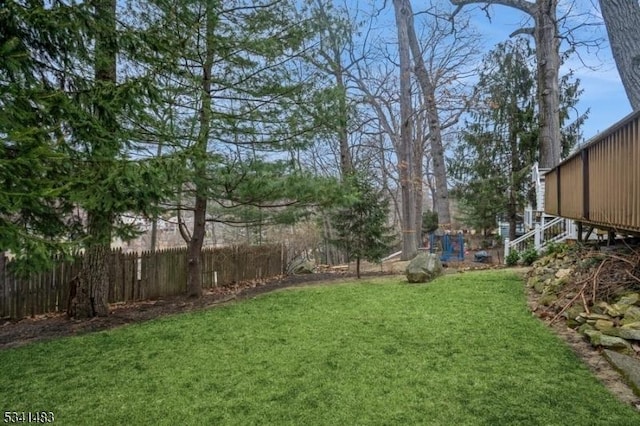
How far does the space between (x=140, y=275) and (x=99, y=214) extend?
11.8ft

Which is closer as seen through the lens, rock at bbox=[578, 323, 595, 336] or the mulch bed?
rock at bbox=[578, 323, 595, 336]

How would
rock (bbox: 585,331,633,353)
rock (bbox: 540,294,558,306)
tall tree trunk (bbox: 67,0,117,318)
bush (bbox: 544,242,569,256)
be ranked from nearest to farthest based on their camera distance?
1. rock (bbox: 585,331,633,353)
2. tall tree trunk (bbox: 67,0,117,318)
3. rock (bbox: 540,294,558,306)
4. bush (bbox: 544,242,569,256)

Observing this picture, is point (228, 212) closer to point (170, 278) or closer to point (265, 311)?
point (170, 278)

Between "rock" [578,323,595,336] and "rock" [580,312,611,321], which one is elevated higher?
"rock" [580,312,611,321]

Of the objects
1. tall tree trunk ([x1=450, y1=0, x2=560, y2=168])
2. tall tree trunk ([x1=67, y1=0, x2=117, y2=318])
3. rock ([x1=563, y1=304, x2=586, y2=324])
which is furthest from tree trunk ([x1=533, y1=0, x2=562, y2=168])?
tall tree trunk ([x1=67, y1=0, x2=117, y2=318])

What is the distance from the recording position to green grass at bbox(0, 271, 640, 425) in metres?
2.37

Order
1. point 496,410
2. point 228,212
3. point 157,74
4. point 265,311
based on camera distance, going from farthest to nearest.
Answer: point 228,212, point 265,311, point 157,74, point 496,410

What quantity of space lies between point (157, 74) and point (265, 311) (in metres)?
3.68

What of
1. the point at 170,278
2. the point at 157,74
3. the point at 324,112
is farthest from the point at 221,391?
the point at 170,278

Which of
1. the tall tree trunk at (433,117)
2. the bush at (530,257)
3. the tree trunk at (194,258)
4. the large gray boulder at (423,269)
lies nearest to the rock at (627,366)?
the large gray boulder at (423,269)

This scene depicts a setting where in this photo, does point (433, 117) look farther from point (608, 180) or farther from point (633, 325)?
point (633, 325)

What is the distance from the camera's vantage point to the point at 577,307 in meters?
3.96

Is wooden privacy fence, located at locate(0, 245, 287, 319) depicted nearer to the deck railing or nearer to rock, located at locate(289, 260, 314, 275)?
rock, located at locate(289, 260, 314, 275)

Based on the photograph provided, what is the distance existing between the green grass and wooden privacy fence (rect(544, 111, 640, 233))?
5.05ft
